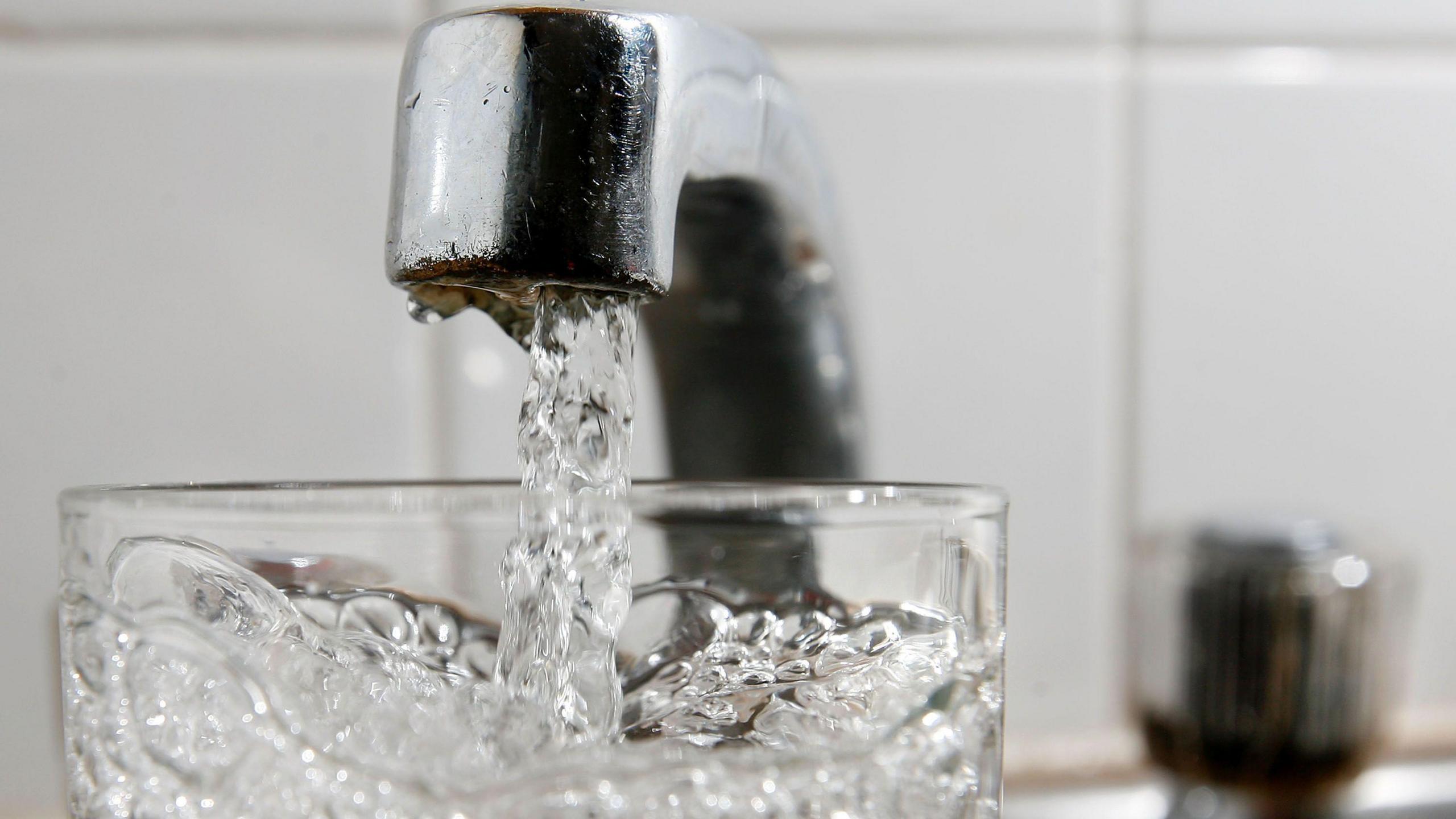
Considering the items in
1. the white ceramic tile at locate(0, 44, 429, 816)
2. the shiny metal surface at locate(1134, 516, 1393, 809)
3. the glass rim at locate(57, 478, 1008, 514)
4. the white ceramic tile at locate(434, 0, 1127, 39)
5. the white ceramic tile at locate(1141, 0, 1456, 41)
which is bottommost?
the shiny metal surface at locate(1134, 516, 1393, 809)

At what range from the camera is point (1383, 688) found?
0.42 m

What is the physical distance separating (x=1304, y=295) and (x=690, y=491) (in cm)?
30

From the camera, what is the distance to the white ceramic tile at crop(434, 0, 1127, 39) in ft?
1.34

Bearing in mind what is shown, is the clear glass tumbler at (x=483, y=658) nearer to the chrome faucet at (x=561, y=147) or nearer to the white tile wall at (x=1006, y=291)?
the chrome faucet at (x=561, y=147)

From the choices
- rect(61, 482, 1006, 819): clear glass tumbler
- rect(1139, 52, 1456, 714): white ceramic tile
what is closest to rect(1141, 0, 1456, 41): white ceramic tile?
rect(1139, 52, 1456, 714): white ceramic tile

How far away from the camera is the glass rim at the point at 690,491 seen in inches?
8.3

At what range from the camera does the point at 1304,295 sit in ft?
1.47

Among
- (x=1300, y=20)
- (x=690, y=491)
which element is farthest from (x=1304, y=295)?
(x=690, y=491)

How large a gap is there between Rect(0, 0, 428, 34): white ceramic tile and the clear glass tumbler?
201 millimetres

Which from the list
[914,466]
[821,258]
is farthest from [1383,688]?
[821,258]

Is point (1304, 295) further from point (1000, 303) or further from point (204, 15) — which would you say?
point (204, 15)

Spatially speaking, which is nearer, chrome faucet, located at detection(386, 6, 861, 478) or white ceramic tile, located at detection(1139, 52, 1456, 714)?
chrome faucet, located at detection(386, 6, 861, 478)

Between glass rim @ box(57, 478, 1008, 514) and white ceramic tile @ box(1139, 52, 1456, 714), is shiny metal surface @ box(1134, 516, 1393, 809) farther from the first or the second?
glass rim @ box(57, 478, 1008, 514)

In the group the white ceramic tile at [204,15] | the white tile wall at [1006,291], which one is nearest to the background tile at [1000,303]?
the white tile wall at [1006,291]
